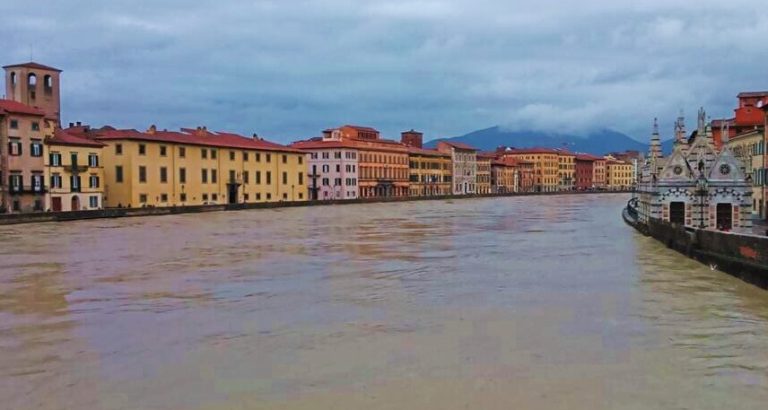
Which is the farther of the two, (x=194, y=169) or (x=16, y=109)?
(x=194, y=169)

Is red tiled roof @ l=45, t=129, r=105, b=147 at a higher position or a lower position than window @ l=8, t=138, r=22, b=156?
higher

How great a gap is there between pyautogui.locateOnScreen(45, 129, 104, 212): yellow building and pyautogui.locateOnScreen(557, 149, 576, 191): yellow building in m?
134

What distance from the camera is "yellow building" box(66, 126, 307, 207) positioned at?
68062mm

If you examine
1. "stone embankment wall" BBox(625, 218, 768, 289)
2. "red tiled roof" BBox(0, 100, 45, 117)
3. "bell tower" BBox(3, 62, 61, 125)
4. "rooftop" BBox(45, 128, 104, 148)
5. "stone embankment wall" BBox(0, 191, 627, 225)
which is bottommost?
"stone embankment wall" BBox(625, 218, 768, 289)

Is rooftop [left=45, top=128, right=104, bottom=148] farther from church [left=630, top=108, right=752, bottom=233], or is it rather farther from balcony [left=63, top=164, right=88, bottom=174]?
church [left=630, top=108, right=752, bottom=233]

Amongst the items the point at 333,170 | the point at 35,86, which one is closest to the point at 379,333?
the point at 35,86

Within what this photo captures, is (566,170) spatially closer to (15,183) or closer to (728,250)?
(15,183)

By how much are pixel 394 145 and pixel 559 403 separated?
353 ft

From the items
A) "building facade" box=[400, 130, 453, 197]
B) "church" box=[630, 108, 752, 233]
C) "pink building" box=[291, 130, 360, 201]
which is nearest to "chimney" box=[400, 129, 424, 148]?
"building facade" box=[400, 130, 453, 197]

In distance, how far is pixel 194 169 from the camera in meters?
75.8

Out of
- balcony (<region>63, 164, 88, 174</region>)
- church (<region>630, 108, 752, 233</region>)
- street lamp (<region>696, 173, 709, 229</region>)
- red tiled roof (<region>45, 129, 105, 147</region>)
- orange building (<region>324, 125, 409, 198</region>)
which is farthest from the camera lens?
orange building (<region>324, 125, 409, 198</region>)

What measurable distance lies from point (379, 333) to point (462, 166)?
126158 mm

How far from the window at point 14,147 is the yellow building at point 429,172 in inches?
2779

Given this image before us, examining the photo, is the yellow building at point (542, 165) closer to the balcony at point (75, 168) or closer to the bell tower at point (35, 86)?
the bell tower at point (35, 86)
